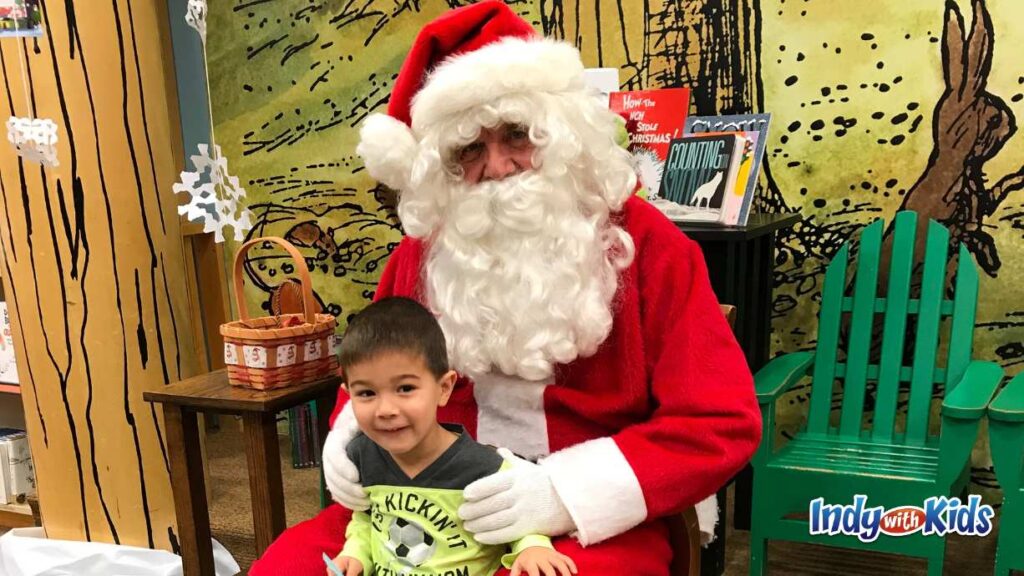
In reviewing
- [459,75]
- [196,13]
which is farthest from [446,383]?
[196,13]

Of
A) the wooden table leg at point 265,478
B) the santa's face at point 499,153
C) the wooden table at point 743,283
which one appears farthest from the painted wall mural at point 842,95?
the wooden table leg at point 265,478

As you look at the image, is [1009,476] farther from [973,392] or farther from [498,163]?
[498,163]

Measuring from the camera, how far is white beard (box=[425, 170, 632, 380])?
1368 millimetres

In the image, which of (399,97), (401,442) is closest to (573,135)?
(399,97)

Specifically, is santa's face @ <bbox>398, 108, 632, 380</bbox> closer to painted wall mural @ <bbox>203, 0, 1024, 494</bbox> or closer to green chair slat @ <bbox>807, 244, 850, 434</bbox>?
green chair slat @ <bbox>807, 244, 850, 434</bbox>

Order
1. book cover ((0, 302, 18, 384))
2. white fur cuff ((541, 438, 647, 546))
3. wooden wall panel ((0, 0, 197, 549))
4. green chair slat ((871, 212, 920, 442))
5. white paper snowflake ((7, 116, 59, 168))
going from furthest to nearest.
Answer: book cover ((0, 302, 18, 384)), green chair slat ((871, 212, 920, 442)), wooden wall panel ((0, 0, 197, 549)), white paper snowflake ((7, 116, 59, 168)), white fur cuff ((541, 438, 647, 546))

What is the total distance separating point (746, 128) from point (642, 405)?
1.20 m

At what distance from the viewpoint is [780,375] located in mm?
1998

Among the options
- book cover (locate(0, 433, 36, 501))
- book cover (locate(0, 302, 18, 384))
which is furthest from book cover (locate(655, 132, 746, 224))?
book cover (locate(0, 433, 36, 501))

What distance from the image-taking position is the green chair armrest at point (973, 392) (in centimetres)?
164

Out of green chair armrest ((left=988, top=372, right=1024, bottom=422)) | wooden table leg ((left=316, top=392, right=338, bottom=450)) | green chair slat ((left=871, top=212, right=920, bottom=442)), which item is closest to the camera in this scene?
green chair armrest ((left=988, top=372, right=1024, bottom=422))

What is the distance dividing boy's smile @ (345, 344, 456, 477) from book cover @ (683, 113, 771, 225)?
121cm

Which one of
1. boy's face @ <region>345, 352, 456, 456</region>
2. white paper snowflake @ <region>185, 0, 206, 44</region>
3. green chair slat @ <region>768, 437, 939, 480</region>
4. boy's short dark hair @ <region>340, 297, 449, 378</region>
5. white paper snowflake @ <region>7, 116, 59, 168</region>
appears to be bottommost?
green chair slat @ <region>768, 437, 939, 480</region>

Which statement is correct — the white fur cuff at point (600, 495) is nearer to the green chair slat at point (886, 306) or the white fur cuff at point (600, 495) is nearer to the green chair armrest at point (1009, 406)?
the green chair armrest at point (1009, 406)
